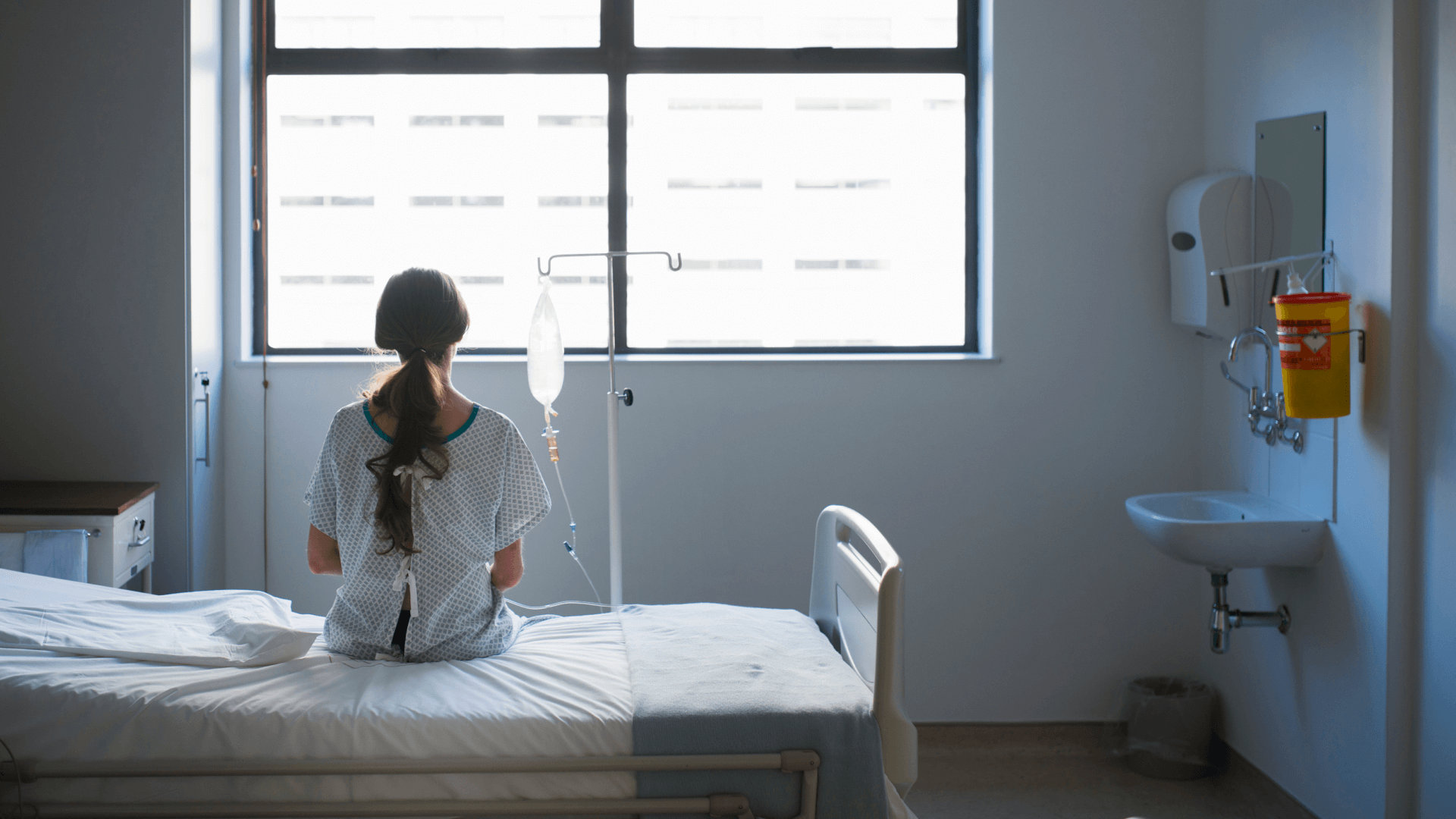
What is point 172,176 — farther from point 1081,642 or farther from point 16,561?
point 1081,642

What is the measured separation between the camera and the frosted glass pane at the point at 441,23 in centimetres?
339

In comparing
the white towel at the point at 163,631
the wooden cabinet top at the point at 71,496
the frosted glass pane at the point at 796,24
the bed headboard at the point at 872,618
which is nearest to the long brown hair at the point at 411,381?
the white towel at the point at 163,631

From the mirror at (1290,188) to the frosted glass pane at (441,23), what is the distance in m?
2.00

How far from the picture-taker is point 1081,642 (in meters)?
3.31

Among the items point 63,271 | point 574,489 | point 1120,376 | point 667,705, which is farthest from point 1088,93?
point 63,271

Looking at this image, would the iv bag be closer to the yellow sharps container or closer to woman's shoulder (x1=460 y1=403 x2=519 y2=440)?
woman's shoulder (x1=460 y1=403 x2=519 y2=440)

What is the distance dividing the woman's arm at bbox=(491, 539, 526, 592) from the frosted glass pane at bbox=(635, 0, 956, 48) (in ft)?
6.20

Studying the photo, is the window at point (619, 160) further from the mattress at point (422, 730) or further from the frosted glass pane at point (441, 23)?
the mattress at point (422, 730)

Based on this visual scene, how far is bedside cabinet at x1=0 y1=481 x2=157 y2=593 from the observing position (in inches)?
105

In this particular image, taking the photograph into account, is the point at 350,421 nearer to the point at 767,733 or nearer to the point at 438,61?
the point at 767,733

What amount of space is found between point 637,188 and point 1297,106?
1.88m

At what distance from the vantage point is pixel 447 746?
1.81m

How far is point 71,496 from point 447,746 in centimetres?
161

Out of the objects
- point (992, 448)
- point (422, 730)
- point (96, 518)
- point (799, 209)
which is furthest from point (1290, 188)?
point (96, 518)
